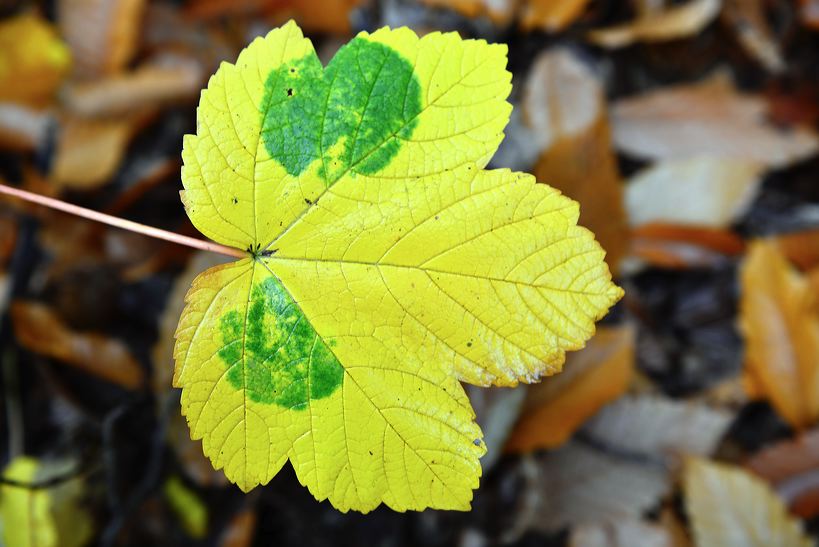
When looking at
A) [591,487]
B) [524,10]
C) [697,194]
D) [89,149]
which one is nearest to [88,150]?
[89,149]

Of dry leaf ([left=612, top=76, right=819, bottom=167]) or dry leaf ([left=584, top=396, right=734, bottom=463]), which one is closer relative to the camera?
dry leaf ([left=584, top=396, right=734, bottom=463])

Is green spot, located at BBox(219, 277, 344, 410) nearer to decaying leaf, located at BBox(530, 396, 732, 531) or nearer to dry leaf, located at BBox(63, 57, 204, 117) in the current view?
decaying leaf, located at BBox(530, 396, 732, 531)

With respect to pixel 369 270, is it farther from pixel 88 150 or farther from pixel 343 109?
pixel 88 150

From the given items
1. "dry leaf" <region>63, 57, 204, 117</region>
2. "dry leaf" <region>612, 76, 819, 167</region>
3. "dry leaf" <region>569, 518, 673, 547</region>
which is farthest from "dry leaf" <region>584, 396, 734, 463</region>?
"dry leaf" <region>63, 57, 204, 117</region>

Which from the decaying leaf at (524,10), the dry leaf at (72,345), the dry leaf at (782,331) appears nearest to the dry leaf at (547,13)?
the decaying leaf at (524,10)

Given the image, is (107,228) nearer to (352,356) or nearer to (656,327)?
(352,356)

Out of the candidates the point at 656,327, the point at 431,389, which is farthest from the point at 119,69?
the point at 656,327
